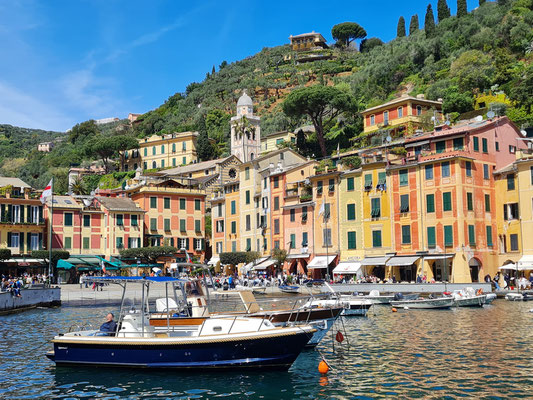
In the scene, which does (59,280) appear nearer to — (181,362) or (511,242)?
(511,242)

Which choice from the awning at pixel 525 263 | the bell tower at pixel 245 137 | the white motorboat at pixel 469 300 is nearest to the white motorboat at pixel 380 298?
the white motorboat at pixel 469 300

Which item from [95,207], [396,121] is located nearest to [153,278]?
[95,207]

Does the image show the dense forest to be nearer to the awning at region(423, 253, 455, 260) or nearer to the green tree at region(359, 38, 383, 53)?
the green tree at region(359, 38, 383, 53)

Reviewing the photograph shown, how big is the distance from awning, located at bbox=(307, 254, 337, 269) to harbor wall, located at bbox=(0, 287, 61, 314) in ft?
84.2

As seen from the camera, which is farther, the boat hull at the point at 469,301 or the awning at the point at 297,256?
the awning at the point at 297,256

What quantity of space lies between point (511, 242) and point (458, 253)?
18.4 feet

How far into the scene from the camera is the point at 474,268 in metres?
56.3

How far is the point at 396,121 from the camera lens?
274ft

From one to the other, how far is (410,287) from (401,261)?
569 centimetres

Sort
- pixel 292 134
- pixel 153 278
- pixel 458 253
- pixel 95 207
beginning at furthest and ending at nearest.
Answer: pixel 292 134, pixel 95 207, pixel 458 253, pixel 153 278

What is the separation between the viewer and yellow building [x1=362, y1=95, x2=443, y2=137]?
79.4 meters

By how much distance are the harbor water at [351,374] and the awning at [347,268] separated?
28822 millimetres

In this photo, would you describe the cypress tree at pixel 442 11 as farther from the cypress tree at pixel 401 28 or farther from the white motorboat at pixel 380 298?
the white motorboat at pixel 380 298

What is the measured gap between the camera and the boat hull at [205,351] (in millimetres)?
20844
